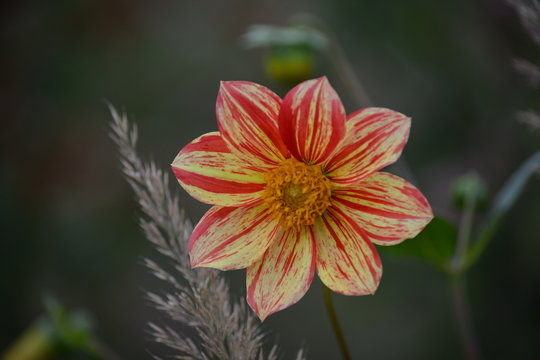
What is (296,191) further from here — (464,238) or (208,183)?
(464,238)

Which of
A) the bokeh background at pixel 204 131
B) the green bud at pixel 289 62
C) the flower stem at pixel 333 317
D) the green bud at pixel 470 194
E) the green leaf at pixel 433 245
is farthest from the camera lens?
the bokeh background at pixel 204 131

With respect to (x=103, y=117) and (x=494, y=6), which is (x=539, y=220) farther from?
(x=103, y=117)

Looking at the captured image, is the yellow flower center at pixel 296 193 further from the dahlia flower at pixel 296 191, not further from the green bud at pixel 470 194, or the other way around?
the green bud at pixel 470 194

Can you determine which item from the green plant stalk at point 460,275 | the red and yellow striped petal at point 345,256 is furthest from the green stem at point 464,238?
the red and yellow striped petal at point 345,256

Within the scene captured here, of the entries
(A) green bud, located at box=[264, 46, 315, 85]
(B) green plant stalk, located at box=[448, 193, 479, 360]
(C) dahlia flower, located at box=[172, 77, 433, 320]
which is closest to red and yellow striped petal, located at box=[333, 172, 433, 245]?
(C) dahlia flower, located at box=[172, 77, 433, 320]

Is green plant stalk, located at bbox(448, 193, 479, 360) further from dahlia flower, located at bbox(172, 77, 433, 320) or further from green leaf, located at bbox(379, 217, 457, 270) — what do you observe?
dahlia flower, located at bbox(172, 77, 433, 320)
